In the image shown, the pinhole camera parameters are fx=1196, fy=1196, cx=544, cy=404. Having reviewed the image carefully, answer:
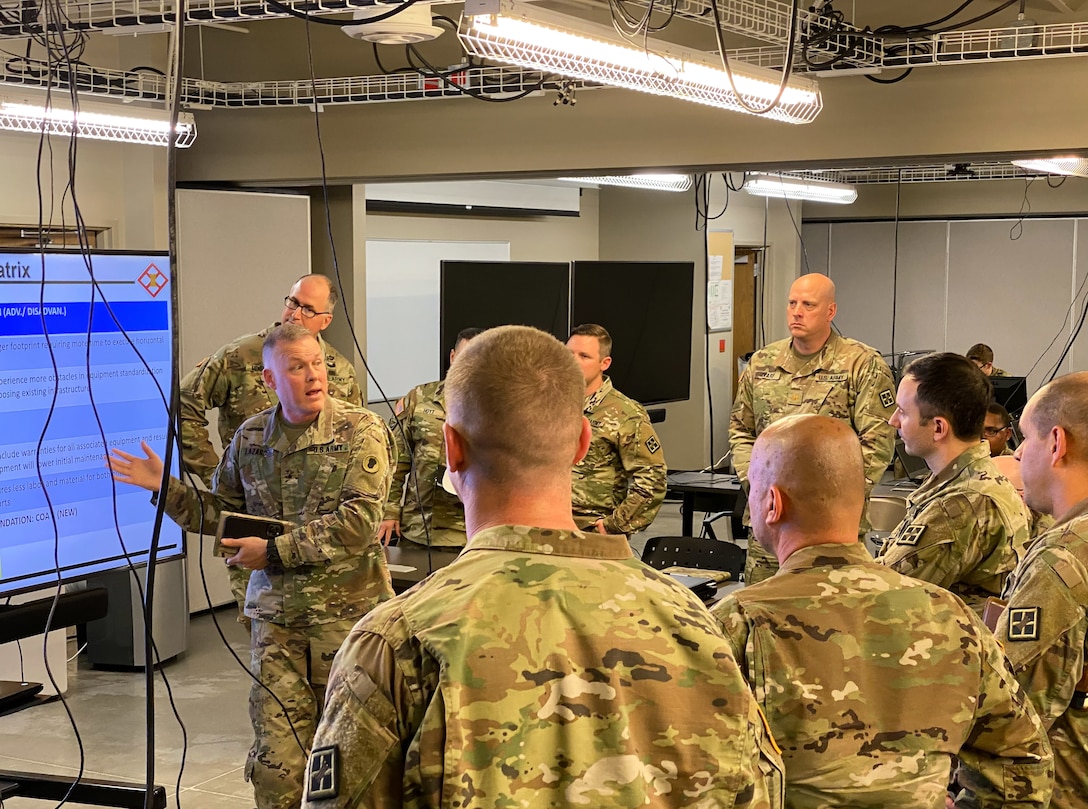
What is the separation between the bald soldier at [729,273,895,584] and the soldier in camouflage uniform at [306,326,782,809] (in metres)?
3.21

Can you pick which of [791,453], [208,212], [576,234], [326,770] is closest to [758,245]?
[576,234]

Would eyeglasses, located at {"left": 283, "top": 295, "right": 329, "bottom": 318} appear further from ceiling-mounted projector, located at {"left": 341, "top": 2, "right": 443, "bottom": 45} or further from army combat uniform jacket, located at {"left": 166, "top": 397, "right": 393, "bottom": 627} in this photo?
army combat uniform jacket, located at {"left": 166, "top": 397, "right": 393, "bottom": 627}

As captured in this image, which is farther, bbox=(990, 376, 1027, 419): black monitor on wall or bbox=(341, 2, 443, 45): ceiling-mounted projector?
bbox=(990, 376, 1027, 419): black monitor on wall

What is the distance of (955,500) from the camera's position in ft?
8.78

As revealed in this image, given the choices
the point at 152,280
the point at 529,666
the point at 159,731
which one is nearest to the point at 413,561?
the point at 159,731

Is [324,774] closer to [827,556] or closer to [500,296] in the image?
[827,556]

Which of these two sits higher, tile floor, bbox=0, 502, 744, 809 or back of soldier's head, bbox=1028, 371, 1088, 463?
back of soldier's head, bbox=1028, 371, 1088, 463

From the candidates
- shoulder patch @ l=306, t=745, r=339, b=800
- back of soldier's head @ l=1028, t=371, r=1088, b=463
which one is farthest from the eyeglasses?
shoulder patch @ l=306, t=745, r=339, b=800

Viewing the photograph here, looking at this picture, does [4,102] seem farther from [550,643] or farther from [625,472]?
[550,643]

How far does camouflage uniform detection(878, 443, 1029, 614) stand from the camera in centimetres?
266

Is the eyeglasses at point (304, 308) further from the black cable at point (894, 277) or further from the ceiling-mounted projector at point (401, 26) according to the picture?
the black cable at point (894, 277)

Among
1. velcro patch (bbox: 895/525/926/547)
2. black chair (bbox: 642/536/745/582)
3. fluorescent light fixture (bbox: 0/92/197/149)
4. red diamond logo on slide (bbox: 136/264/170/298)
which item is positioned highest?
fluorescent light fixture (bbox: 0/92/197/149)

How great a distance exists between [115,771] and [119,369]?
179 centimetres

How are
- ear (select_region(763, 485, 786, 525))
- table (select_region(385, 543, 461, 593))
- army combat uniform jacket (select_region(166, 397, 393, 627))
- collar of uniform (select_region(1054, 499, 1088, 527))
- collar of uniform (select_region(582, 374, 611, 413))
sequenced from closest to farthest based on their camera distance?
ear (select_region(763, 485, 786, 525)) → collar of uniform (select_region(1054, 499, 1088, 527)) → army combat uniform jacket (select_region(166, 397, 393, 627)) → table (select_region(385, 543, 461, 593)) → collar of uniform (select_region(582, 374, 611, 413))
